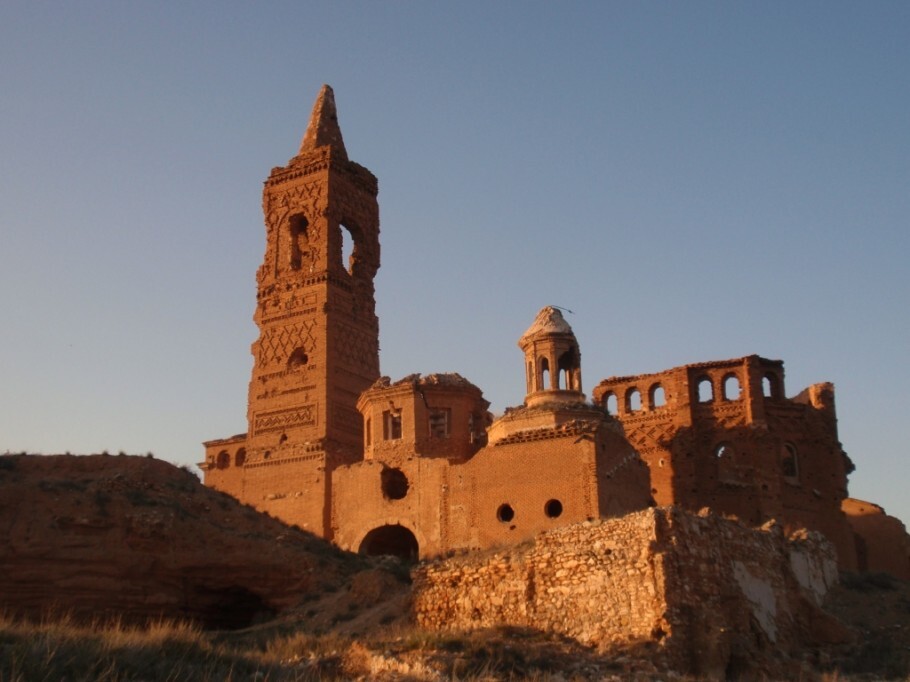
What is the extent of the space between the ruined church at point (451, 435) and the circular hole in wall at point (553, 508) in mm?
29

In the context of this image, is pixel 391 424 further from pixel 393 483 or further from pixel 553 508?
pixel 553 508

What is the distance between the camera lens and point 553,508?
25.6m

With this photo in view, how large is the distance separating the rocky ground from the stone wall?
16.0 inches

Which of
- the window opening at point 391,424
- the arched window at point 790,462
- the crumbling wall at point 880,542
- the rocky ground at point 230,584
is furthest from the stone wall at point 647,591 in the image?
the crumbling wall at point 880,542

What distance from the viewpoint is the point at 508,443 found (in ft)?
86.5

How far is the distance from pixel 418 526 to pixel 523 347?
5412mm

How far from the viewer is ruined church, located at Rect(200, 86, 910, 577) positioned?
26.4 metres

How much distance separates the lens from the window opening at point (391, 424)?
1177 inches

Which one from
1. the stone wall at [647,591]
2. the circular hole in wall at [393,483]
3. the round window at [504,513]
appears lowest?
the stone wall at [647,591]

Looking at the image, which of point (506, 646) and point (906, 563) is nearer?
point (506, 646)

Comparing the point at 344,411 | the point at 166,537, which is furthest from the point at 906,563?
the point at 166,537

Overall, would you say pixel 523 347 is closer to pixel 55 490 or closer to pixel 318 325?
pixel 318 325

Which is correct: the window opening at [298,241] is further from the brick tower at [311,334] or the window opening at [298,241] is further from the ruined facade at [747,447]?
the ruined facade at [747,447]

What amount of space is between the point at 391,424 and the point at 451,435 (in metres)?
1.74
